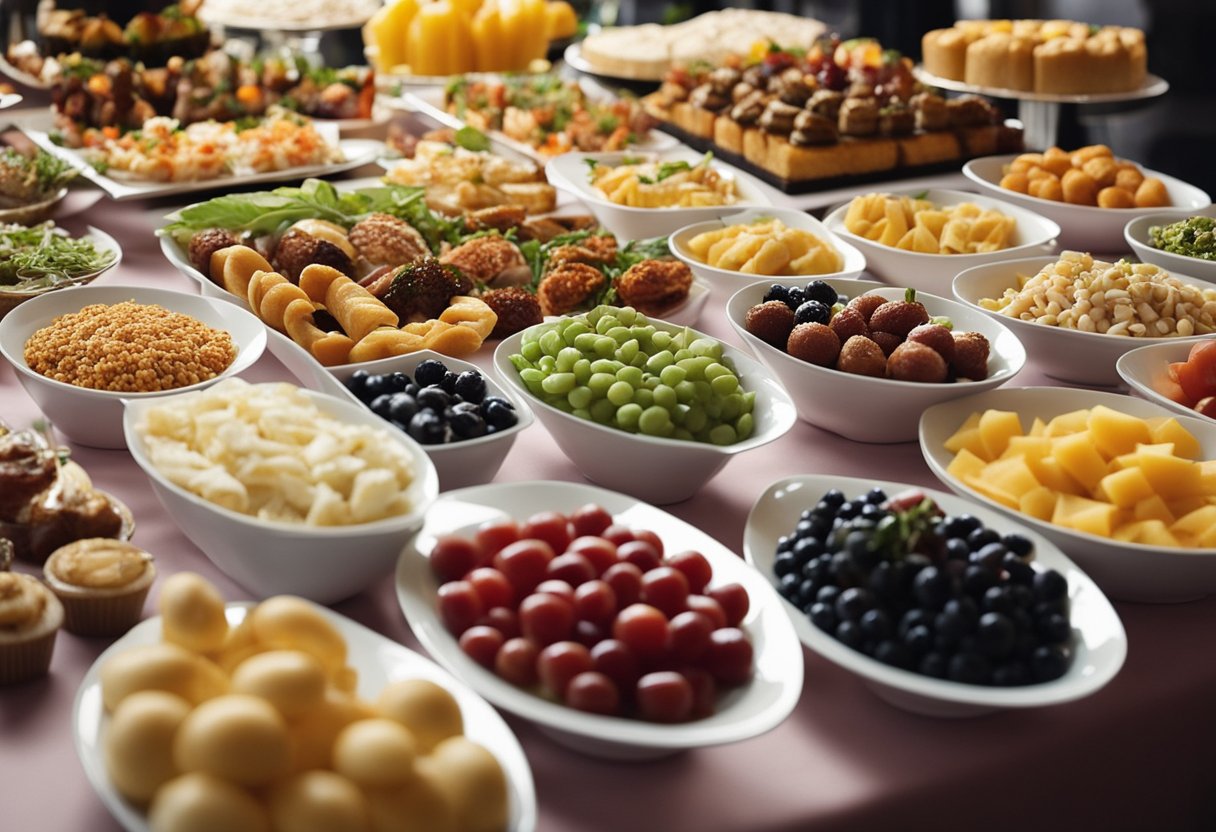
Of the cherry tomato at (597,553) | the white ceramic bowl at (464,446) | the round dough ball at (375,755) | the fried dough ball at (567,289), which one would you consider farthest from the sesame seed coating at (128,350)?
the round dough ball at (375,755)

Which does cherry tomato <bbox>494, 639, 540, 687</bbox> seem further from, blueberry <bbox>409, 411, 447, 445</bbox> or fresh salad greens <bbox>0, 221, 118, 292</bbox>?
fresh salad greens <bbox>0, 221, 118, 292</bbox>

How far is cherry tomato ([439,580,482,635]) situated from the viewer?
3.33 feet

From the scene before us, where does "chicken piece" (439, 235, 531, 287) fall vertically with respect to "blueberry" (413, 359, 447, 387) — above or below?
below

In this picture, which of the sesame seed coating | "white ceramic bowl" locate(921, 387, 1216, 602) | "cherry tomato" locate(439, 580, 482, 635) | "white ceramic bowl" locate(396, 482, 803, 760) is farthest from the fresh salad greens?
"white ceramic bowl" locate(921, 387, 1216, 602)

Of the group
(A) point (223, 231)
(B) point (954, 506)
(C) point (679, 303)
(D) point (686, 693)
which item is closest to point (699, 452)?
(B) point (954, 506)

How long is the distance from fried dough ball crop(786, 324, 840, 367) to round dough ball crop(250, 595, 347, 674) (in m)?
0.79

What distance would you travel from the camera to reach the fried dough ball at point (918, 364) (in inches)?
58.3

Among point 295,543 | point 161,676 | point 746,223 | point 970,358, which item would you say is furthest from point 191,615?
point 746,223

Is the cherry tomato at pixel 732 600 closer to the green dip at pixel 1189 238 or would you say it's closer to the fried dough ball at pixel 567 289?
the fried dough ball at pixel 567 289

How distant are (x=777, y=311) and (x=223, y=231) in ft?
2.92

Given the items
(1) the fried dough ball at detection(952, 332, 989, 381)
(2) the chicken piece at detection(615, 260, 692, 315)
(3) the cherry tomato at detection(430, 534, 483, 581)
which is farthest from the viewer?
(2) the chicken piece at detection(615, 260, 692, 315)

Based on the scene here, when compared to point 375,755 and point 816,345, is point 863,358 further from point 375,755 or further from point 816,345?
point 375,755

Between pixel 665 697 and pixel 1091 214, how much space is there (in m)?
1.63

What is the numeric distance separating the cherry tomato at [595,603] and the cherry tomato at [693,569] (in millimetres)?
101
